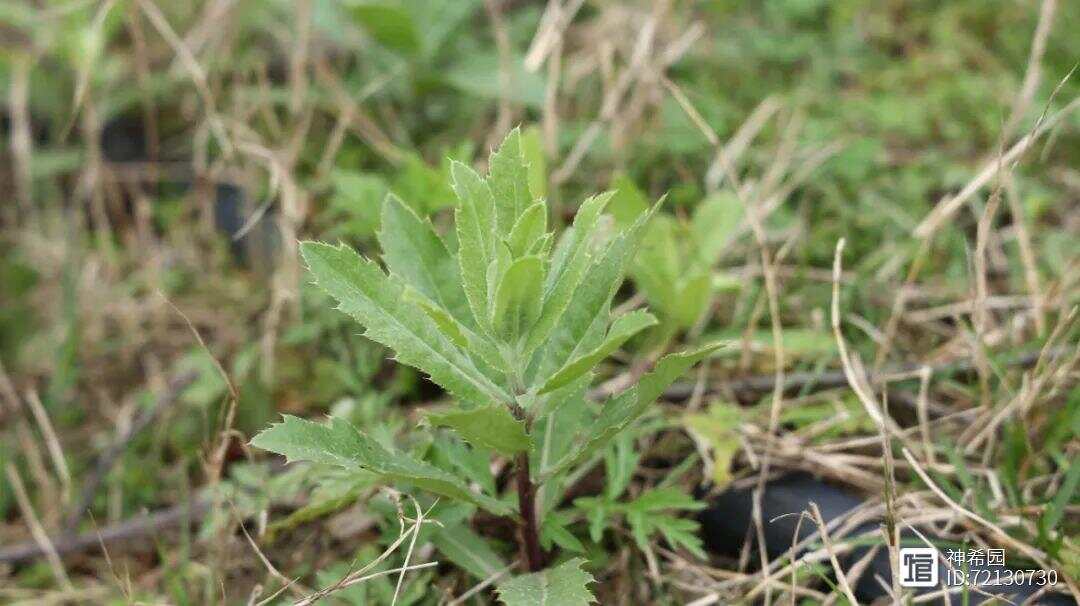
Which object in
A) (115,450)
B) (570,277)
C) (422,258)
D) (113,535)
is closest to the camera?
(570,277)

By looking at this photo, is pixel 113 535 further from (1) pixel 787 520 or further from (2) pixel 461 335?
(1) pixel 787 520

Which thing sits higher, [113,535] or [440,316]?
[440,316]

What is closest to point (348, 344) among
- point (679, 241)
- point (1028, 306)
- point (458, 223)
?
point (679, 241)

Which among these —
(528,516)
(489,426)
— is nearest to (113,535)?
(528,516)

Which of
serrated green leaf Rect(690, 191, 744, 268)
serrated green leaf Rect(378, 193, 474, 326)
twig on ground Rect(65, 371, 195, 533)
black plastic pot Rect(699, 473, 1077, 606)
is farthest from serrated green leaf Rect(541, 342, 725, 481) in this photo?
twig on ground Rect(65, 371, 195, 533)

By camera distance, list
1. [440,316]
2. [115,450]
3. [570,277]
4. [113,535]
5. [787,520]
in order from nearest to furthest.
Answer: [440,316]
[570,277]
[787,520]
[113,535]
[115,450]

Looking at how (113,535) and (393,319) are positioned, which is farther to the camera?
(113,535)
